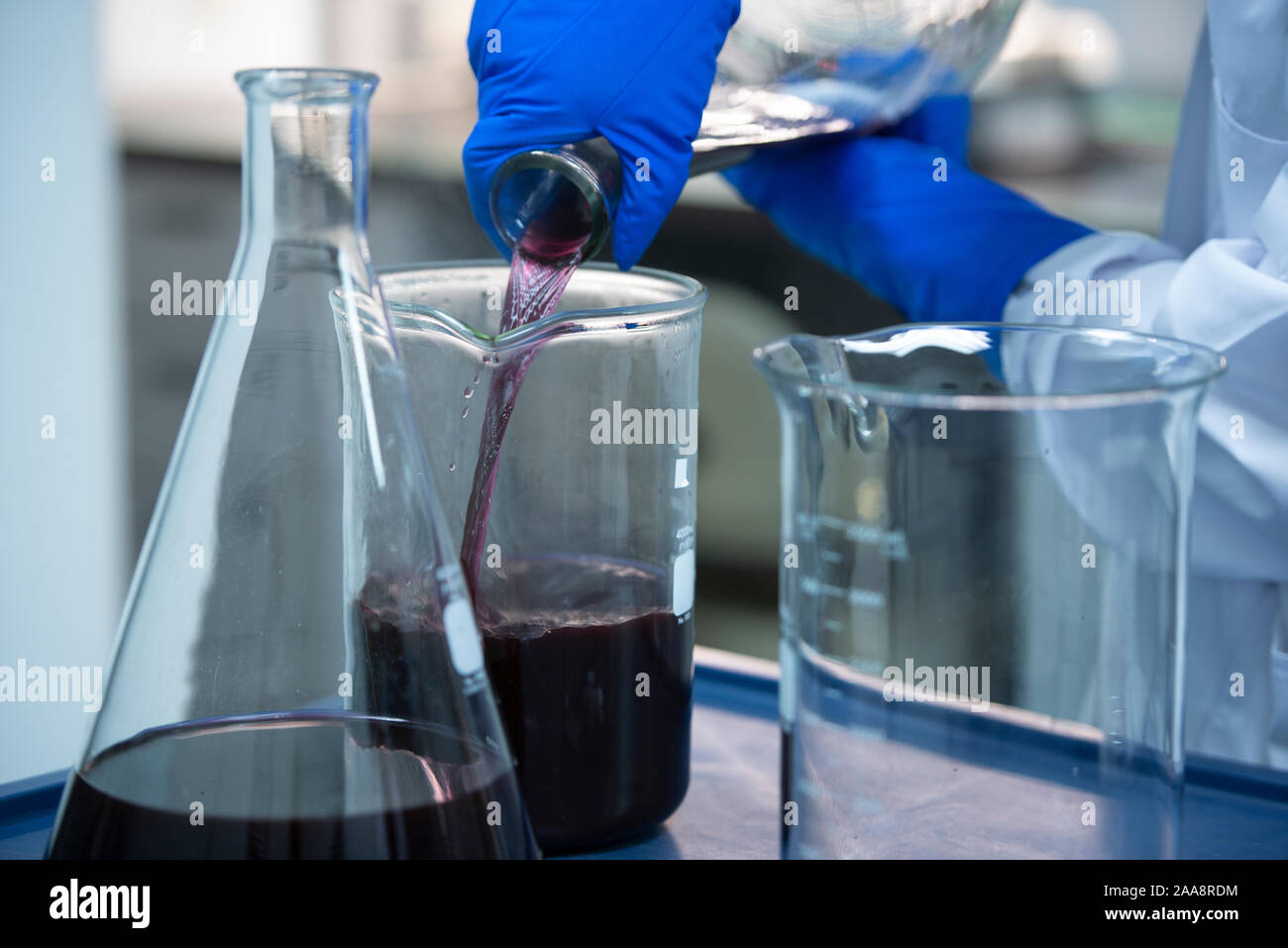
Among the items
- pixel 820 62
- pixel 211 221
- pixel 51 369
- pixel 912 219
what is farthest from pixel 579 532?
pixel 211 221

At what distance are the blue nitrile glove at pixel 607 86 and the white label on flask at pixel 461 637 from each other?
0.30 m

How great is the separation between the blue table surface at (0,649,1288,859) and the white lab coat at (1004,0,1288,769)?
0.09 m

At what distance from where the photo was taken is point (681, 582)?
616 mm

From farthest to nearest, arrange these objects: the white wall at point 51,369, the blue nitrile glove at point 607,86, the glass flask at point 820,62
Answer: the white wall at point 51,369 < the glass flask at point 820,62 < the blue nitrile glove at point 607,86

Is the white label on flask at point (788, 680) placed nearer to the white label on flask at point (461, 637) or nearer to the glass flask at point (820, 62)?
the white label on flask at point (461, 637)

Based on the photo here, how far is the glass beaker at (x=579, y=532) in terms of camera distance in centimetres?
56

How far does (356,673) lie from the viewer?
50cm

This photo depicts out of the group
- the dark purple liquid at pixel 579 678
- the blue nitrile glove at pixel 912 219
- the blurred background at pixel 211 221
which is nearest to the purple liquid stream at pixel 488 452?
the dark purple liquid at pixel 579 678

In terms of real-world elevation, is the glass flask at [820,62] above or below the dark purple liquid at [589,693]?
above

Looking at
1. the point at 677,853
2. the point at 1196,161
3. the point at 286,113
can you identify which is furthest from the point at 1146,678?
the point at 1196,161

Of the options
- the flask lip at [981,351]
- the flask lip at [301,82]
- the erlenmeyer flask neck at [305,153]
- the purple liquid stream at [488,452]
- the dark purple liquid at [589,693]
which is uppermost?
the flask lip at [301,82]

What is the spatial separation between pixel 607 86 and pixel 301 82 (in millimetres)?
347

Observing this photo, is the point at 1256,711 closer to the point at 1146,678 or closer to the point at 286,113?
the point at 1146,678

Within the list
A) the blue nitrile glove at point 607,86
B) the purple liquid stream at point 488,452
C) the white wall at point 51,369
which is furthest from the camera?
the white wall at point 51,369
